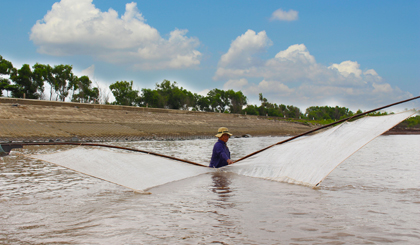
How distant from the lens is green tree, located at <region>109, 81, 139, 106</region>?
234ft

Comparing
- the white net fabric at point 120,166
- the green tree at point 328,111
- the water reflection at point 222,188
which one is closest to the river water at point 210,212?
the water reflection at point 222,188

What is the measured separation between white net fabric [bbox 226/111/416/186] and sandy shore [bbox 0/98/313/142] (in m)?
17.7

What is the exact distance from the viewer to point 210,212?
4648mm


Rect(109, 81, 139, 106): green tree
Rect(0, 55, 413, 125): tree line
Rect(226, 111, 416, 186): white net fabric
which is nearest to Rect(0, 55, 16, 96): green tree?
Rect(0, 55, 413, 125): tree line

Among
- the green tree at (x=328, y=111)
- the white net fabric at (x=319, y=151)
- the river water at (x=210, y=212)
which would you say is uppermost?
the green tree at (x=328, y=111)

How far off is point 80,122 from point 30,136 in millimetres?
7290

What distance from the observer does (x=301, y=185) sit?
6.38 metres

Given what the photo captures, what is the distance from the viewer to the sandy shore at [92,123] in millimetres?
22000

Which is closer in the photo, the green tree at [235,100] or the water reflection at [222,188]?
the water reflection at [222,188]

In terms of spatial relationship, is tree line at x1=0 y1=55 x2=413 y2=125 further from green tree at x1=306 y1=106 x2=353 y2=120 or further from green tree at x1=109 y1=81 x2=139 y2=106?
green tree at x1=306 y1=106 x2=353 y2=120

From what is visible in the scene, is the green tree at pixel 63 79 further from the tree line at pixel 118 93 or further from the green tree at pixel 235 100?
the green tree at pixel 235 100

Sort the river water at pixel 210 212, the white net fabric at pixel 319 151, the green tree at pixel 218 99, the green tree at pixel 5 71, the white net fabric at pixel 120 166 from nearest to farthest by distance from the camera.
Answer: the river water at pixel 210 212 < the white net fabric at pixel 319 151 < the white net fabric at pixel 120 166 < the green tree at pixel 5 71 < the green tree at pixel 218 99

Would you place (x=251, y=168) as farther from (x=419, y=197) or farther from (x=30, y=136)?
(x=30, y=136)

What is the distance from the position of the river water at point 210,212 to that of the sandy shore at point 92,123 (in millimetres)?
16025
